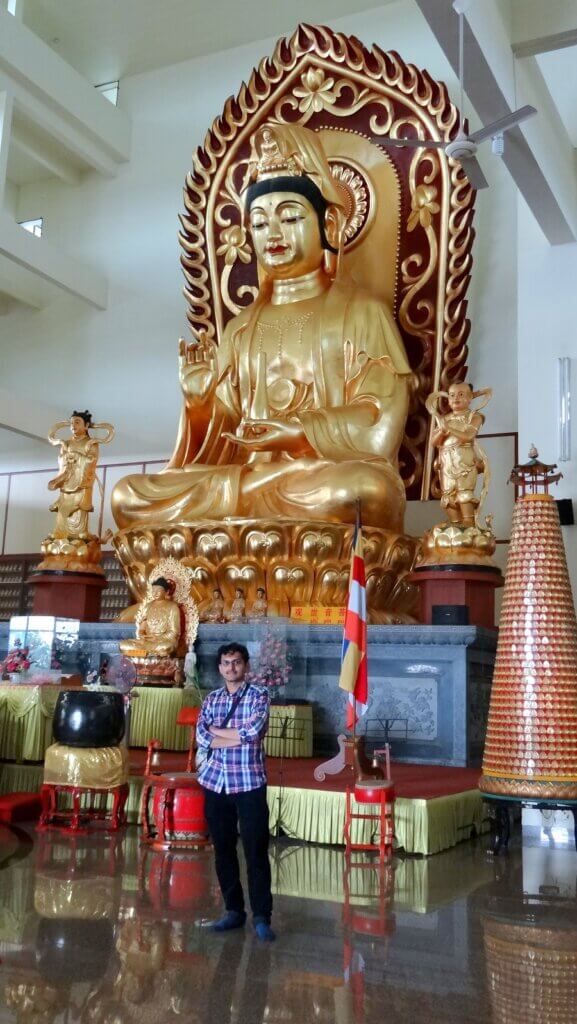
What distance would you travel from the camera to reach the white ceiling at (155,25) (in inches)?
372

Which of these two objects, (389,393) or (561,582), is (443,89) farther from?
(561,582)

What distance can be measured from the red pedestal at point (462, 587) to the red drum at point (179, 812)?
2.51m

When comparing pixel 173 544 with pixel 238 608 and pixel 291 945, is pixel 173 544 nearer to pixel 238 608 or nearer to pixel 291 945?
pixel 238 608

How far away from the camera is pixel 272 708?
5004mm

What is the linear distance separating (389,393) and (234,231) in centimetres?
262

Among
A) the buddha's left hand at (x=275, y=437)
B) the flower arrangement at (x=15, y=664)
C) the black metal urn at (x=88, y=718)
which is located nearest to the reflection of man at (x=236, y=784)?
the black metal urn at (x=88, y=718)

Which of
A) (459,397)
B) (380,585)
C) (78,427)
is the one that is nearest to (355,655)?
(380,585)

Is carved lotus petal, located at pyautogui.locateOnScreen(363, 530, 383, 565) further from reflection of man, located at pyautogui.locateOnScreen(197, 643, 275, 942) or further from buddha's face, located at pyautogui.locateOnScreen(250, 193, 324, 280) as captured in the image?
reflection of man, located at pyautogui.locateOnScreen(197, 643, 275, 942)

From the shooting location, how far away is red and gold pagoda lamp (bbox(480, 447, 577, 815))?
363cm

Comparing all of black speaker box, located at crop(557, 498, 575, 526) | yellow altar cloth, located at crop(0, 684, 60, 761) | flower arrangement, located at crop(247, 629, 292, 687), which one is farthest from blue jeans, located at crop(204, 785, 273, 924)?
black speaker box, located at crop(557, 498, 575, 526)

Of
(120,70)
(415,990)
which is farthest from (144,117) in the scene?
(415,990)

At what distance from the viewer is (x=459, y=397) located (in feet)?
20.7

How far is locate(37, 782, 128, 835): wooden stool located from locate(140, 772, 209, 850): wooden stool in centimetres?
31

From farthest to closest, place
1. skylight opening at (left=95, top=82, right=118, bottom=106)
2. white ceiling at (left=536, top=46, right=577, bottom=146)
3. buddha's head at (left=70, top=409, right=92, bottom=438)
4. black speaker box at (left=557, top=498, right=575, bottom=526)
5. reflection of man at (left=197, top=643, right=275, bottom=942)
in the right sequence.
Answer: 1. skylight opening at (left=95, top=82, right=118, bottom=106)
2. buddha's head at (left=70, top=409, right=92, bottom=438)
3. white ceiling at (left=536, top=46, right=577, bottom=146)
4. black speaker box at (left=557, top=498, right=575, bottom=526)
5. reflection of man at (left=197, top=643, right=275, bottom=942)
